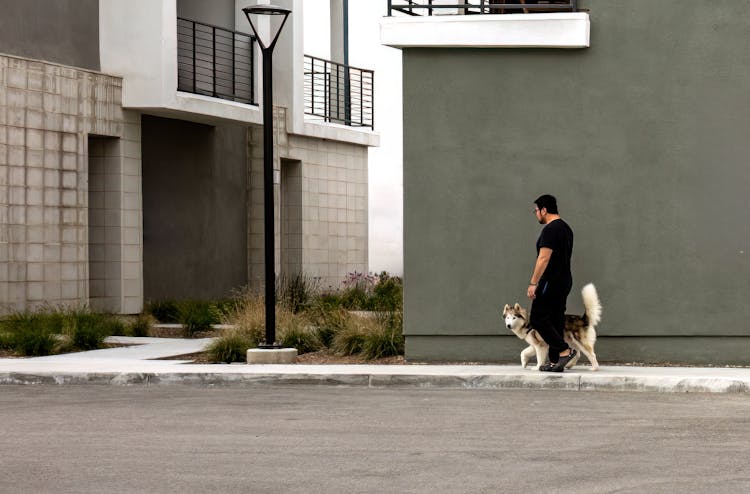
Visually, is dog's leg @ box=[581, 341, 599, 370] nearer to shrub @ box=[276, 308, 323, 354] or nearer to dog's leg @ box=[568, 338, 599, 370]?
dog's leg @ box=[568, 338, 599, 370]

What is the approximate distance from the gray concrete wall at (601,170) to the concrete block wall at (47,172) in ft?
24.7

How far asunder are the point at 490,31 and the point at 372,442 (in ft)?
22.1

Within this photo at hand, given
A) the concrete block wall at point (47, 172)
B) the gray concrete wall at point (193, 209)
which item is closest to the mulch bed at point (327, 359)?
the concrete block wall at point (47, 172)

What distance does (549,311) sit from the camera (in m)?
13.7

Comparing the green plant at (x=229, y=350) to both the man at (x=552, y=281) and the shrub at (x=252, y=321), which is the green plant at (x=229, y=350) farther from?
the man at (x=552, y=281)

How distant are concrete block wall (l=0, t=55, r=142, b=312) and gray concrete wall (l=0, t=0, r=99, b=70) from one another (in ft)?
1.07

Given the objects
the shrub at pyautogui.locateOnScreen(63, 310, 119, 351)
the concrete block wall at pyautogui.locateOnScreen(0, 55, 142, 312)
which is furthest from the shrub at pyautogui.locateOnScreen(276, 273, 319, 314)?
the concrete block wall at pyautogui.locateOnScreen(0, 55, 142, 312)

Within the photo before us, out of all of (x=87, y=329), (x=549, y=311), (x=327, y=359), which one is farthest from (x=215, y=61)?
(x=549, y=311)

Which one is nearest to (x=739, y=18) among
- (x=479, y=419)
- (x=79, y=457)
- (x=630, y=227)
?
(x=630, y=227)

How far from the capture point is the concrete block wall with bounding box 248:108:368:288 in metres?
27.1

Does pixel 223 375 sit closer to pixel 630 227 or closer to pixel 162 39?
pixel 630 227

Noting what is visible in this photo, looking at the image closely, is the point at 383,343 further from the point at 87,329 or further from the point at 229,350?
the point at 87,329

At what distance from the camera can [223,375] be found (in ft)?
46.4

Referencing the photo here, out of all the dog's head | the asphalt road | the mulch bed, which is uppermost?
the dog's head
